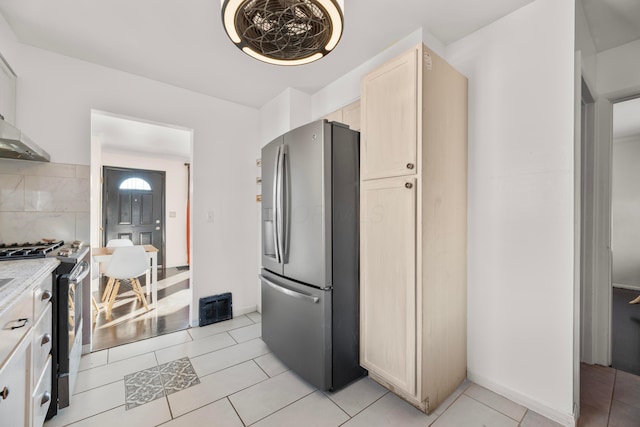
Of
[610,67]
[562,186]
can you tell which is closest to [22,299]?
[562,186]

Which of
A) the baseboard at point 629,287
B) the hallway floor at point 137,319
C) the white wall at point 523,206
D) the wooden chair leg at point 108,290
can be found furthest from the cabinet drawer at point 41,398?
the baseboard at point 629,287

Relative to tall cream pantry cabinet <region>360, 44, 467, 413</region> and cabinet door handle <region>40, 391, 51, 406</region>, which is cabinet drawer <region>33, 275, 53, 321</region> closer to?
cabinet door handle <region>40, 391, 51, 406</region>

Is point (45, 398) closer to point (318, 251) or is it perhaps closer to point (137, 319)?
point (318, 251)

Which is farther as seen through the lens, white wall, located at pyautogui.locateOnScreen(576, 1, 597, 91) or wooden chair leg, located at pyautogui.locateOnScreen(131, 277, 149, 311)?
wooden chair leg, located at pyautogui.locateOnScreen(131, 277, 149, 311)

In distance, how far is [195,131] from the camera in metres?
2.93

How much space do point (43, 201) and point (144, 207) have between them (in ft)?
12.1

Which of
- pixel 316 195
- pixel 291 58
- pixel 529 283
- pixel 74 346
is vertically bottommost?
pixel 74 346

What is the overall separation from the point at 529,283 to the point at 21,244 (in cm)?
349

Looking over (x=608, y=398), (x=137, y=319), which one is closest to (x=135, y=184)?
(x=137, y=319)

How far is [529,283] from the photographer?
5.47ft

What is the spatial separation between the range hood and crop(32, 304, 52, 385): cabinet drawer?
91cm

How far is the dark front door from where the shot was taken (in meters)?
5.22

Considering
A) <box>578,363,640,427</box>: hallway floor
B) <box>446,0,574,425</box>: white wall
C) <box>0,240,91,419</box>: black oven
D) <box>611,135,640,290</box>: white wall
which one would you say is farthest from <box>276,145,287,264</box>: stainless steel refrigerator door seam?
<box>611,135,640,290</box>: white wall

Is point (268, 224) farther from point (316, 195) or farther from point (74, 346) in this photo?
point (74, 346)
